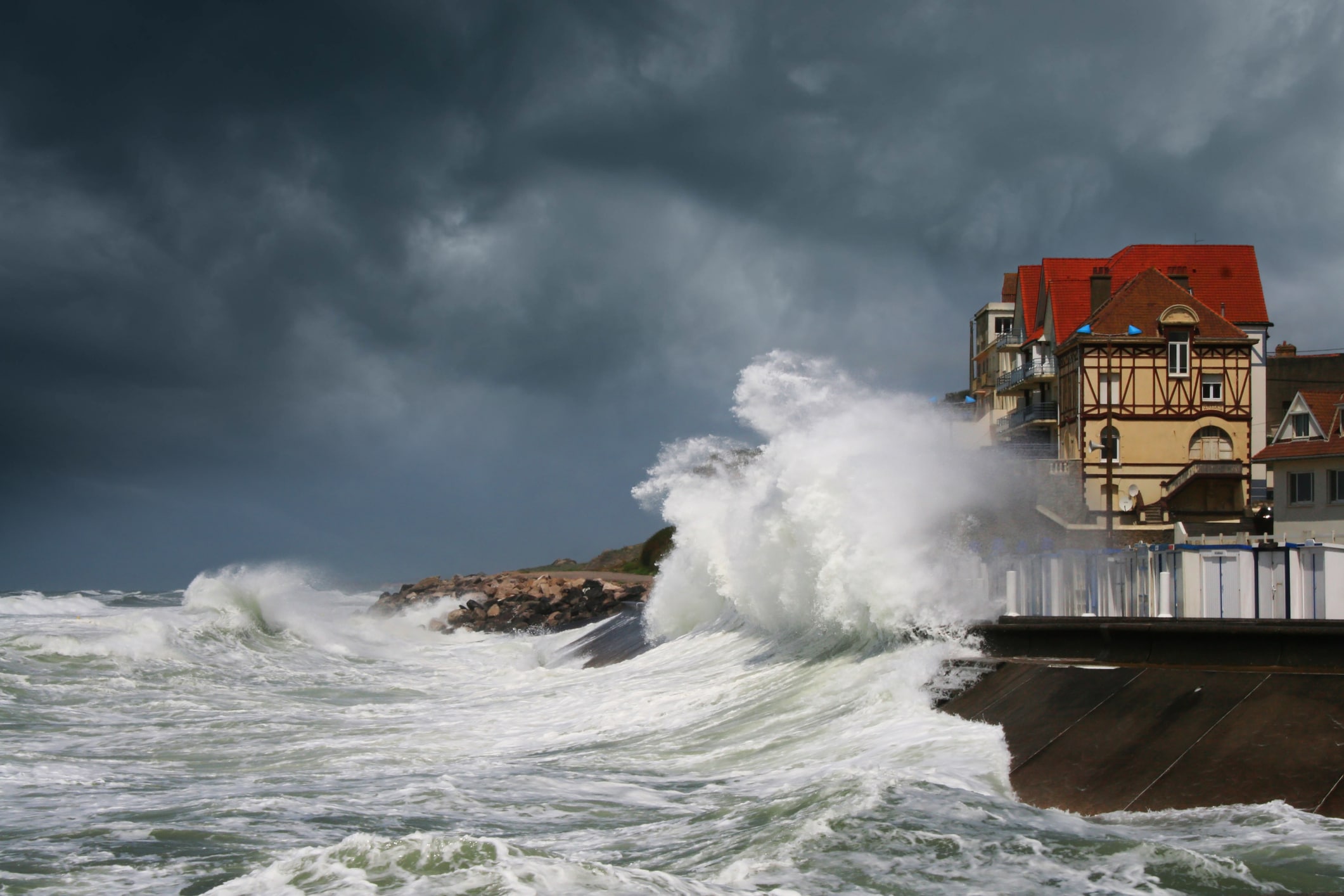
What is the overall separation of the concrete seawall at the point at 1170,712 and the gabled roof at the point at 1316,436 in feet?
74.4

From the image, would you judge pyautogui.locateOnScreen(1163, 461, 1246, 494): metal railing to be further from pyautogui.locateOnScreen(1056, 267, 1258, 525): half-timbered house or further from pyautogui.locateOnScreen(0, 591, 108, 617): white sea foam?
pyautogui.locateOnScreen(0, 591, 108, 617): white sea foam

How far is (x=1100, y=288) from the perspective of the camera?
133ft

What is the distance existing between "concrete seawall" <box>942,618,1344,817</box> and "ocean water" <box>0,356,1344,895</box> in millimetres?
324

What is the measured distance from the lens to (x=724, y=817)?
27.7 feet

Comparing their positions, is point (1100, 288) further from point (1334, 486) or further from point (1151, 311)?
point (1334, 486)

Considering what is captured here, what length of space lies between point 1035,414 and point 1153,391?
4297 millimetres

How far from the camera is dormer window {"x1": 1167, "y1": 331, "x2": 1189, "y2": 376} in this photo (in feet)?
126

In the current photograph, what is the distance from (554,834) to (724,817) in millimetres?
1248

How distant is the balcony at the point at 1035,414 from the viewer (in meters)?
40.9

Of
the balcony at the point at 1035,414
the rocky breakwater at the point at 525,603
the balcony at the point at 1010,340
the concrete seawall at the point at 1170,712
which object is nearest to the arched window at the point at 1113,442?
the balcony at the point at 1035,414

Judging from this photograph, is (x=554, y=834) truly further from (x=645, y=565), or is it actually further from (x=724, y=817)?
(x=645, y=565)

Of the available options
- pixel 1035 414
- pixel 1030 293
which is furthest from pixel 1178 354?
pixel 1030 293

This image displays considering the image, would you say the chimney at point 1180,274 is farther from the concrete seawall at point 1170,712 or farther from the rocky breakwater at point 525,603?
the concrete seawall at point 1170,712

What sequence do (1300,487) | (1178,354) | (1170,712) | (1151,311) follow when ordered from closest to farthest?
1. (1170,712)
2. (1300,487)
3. (1178,354)
4. (1151,311)
